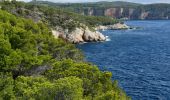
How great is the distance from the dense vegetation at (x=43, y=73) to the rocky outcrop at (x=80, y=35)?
248 ft

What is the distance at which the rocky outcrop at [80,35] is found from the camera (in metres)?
164

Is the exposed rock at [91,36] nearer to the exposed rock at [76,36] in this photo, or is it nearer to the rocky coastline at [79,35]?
the rocky coastline at [79,35]

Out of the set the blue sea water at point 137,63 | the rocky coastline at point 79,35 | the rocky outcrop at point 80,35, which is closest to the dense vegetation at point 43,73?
the blue sea water at point 137,63

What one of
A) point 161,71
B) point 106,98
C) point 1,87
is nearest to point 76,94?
point 106,98

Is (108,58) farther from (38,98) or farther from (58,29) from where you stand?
(38,98)

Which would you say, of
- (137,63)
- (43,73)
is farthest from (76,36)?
(43,73)

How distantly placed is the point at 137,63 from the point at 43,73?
196 ft

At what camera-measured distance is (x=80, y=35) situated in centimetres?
17200

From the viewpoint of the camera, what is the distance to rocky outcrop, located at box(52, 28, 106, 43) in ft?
538

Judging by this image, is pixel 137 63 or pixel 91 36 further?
pixel 91 36

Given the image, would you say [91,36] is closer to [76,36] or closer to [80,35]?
[80,35]

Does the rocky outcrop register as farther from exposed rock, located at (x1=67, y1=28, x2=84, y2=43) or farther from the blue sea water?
the blue sea water

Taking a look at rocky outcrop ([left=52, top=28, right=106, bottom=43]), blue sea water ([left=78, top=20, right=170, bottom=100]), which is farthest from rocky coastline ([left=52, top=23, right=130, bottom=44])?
blue sea water ([left=78, top=20, right=170, bottom=100])

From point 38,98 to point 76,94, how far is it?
3.86 m
